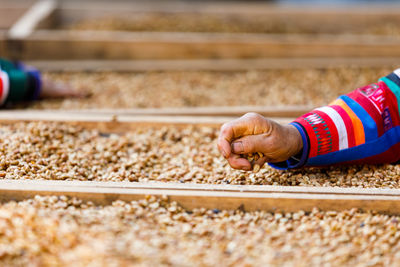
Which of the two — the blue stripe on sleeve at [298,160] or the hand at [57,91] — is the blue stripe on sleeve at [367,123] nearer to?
the blue stripe on sleeve at [298,160]

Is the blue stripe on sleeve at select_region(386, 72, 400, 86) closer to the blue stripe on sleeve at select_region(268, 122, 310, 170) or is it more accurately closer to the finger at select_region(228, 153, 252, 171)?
the blue stripe on sleeve at select_region(268, 122, 310, 170)

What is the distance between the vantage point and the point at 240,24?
3.71 metres

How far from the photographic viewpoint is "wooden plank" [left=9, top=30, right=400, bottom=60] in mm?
2865

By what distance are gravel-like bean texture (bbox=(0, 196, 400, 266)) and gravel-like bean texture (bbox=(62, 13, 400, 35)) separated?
2.49 m

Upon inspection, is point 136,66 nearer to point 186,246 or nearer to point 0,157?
point 0,157

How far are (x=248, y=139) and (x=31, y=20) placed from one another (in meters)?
2.56

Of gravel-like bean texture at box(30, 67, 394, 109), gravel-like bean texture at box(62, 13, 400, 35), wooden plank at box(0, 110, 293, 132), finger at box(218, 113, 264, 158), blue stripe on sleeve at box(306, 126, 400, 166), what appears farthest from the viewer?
gravel-like bean texture at box(62, 13, 400, 35)

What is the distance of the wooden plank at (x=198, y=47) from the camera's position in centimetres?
Result: 287

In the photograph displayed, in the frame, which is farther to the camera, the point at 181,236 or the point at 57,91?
the point at 57,91

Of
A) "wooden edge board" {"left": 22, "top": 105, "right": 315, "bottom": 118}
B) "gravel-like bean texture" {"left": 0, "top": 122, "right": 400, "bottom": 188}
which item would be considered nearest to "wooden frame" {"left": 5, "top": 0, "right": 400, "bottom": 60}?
"wooden edge board" {"left": 22, "top": 105, "right": 315, "bottom": 118}

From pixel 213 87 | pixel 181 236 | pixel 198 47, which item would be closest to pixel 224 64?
pixel 198 47

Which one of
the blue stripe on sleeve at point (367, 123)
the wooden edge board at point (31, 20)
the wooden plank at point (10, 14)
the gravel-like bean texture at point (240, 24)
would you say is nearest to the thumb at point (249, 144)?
the blue stripe on sleeve at point (367, 123)

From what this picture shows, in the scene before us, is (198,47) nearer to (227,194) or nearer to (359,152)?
(359,152)

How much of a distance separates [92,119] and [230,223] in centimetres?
86
